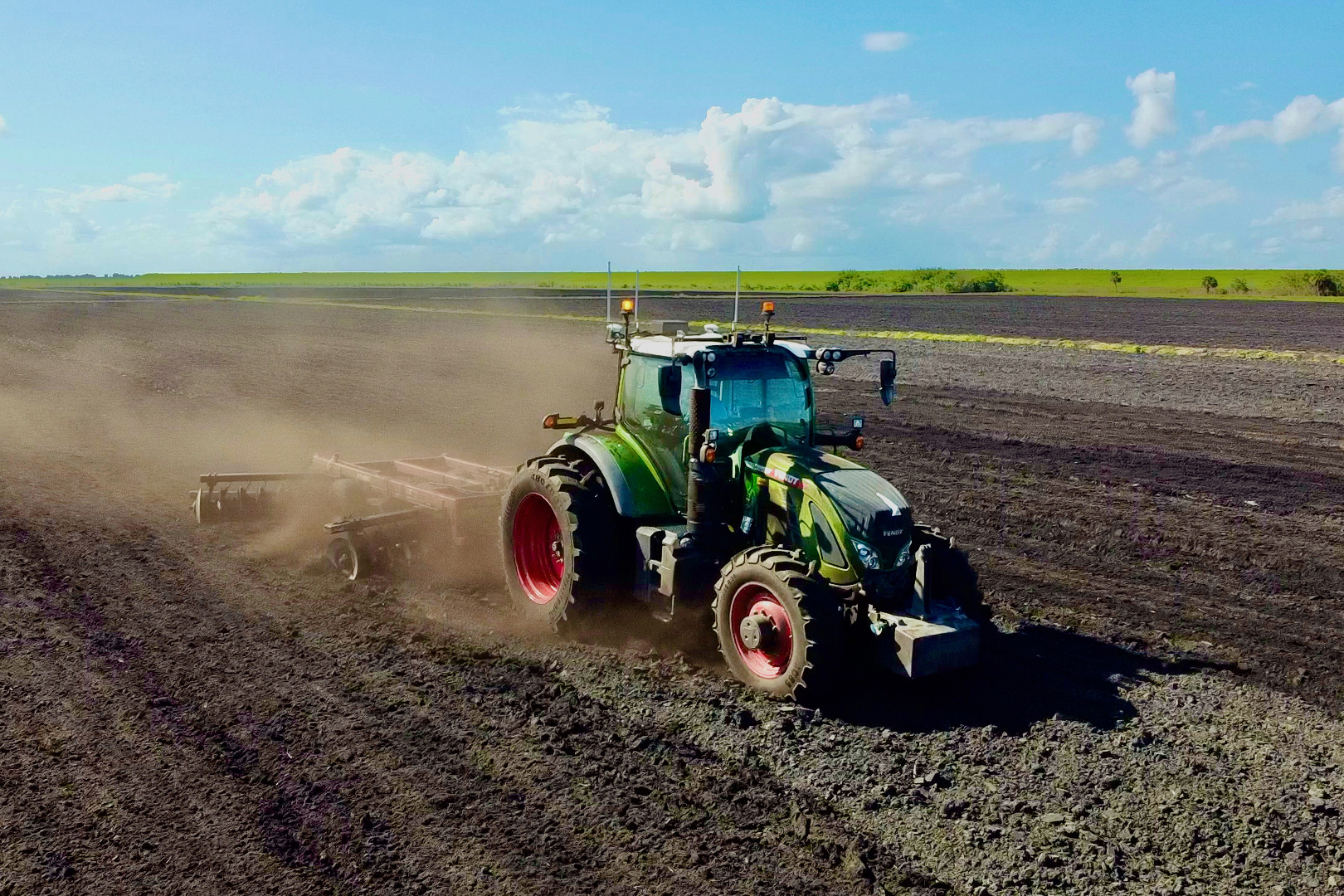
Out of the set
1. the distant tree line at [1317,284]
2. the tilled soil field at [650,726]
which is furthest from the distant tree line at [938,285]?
the tilled soil field at [650,726]

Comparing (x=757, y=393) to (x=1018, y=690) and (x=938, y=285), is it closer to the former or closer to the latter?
(x=1018, y=690)

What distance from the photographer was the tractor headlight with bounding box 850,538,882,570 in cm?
678

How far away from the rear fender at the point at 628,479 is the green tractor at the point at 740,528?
0.05 ft

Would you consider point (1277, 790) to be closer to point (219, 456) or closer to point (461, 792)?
point (461, 792)

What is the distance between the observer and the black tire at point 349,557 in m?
9.59

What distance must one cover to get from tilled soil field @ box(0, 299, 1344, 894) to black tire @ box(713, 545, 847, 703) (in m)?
0.23

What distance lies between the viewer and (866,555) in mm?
6789

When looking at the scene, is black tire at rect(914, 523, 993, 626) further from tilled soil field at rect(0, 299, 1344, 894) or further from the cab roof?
the cab roof

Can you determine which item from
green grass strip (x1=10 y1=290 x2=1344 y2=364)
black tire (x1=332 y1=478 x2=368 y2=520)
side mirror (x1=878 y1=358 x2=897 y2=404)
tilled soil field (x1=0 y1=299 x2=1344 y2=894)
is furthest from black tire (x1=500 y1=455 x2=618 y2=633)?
green grass strip (x1=10 y1=290 x2=1344 y2=364)

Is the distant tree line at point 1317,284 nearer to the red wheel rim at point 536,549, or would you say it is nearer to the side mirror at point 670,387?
the red wheel rim at point 536,549

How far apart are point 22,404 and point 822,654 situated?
69.1 feet

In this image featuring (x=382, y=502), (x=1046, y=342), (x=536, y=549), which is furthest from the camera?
(x=1046, y=342)

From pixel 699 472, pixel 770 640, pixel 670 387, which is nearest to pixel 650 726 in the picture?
pixel 770 640

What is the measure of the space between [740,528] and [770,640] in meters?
1.04
